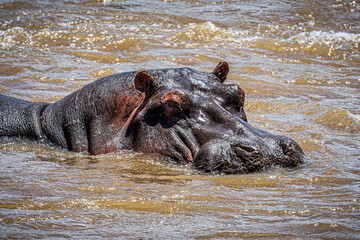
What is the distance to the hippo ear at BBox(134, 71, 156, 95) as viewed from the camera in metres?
5.15

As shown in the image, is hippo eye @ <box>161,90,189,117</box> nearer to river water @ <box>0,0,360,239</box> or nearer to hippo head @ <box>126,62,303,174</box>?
hippo head @ <box>126,62,303,174</box>

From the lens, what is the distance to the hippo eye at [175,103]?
190 inches

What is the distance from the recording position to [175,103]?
484cm

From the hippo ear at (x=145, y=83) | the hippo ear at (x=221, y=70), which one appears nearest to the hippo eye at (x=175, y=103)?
the hippo ear at (x=145, y=83)

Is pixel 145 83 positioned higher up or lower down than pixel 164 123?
higher up

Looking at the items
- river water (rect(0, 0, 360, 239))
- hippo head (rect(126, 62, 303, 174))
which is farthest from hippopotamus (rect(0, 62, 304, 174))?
river water (rect(0, 0, 360, 239))

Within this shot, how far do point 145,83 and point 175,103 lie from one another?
20.7 inches

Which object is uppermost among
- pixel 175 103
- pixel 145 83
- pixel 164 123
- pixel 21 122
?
pixel 145 83

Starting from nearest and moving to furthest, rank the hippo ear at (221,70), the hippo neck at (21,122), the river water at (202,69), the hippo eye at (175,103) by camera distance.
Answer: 1. the river water at (202,69)
2. the hippo eye at (175,103)
3. the hippo ear at (221,70)
4. the hippo neck at (21,122)

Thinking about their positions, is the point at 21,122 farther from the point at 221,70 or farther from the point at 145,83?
the point at 221,70

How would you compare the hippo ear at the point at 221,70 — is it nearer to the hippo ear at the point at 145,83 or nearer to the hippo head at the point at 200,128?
the hippo head at the point at 200,128

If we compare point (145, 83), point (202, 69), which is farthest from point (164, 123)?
point (202, 69)

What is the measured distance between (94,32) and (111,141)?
899cm

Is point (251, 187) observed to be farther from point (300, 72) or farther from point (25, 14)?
point (25, 14)
